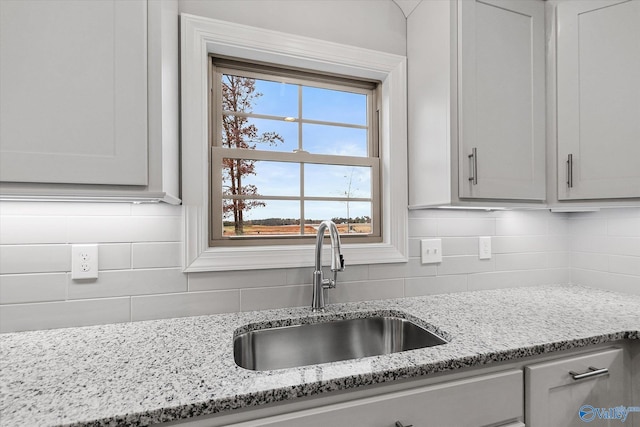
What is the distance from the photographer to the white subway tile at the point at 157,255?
1.21 meters

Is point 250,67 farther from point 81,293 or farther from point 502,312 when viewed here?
point 502,312

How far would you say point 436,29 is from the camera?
1379mm

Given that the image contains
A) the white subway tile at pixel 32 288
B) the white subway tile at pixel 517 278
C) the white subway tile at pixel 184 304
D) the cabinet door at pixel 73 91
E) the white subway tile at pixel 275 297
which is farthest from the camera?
the white subway tile at pixel 517 278

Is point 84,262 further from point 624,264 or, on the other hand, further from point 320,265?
point 624,264

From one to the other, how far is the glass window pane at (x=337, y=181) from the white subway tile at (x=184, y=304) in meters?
0.60

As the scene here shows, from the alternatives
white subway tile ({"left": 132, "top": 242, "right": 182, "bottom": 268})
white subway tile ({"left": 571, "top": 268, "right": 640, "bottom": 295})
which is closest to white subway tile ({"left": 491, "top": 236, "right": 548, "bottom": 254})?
white subway tile ({"left": 571, "top": 268, "right": 640, "bottom": 295})

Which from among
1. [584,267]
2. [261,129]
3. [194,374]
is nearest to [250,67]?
[261,129]

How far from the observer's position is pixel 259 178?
1.49 m

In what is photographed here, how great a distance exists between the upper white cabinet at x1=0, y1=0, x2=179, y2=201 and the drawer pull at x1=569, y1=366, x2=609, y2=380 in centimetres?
137

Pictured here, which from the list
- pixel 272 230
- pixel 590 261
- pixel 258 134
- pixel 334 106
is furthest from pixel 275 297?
pixel 590 261

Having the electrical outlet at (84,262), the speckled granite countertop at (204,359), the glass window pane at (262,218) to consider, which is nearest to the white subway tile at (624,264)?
the speckled granite countertop at (204,359)

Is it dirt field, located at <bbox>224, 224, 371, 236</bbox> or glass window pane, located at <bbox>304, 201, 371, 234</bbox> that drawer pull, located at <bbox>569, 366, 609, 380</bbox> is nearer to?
glass window pane, located at <bbox>304, 201, 371, 234</bbox>

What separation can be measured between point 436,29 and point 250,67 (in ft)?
2.73

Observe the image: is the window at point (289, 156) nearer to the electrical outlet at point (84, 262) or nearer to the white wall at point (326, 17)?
the white wall at point (326, 17)
